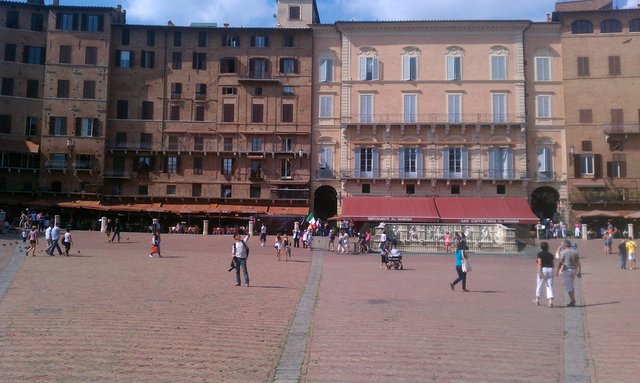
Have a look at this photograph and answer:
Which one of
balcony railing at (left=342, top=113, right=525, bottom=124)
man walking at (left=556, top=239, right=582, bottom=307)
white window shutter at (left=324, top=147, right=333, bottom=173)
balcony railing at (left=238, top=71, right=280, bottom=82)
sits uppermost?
balcony railing at (left=238, top=71, right=280, bottom=82)

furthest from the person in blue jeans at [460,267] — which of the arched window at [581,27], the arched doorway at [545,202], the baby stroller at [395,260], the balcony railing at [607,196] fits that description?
the arched window at [581,27]

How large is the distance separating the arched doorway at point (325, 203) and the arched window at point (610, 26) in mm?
25995

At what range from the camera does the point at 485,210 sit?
4666 cm

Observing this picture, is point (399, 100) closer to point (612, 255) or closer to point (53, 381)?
point (612, 255)

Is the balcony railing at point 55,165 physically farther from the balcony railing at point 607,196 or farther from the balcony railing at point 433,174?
the balcony railing at point 607,196

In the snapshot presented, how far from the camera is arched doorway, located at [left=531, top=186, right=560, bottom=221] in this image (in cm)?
4906

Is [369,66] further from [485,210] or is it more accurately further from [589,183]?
[589,183]

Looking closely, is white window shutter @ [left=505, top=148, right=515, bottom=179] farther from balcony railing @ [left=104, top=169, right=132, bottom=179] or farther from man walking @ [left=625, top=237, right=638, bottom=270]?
balcony railing @ [left=104, top=169, right=132, bottom=179]

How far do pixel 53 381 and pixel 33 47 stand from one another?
50.4 meters

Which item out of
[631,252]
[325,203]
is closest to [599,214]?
[325,203]

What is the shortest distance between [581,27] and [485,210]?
17.7 metres

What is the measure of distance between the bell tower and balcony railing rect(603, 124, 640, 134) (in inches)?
1048

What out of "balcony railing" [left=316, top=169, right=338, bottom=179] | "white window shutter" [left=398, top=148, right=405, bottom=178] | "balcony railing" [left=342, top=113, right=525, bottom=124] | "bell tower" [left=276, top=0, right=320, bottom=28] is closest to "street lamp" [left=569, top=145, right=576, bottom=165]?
"balcony railing" [left=342, top=113, right=525, bottom=124]

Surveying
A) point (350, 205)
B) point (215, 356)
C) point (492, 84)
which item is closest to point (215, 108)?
point (350, 205)
